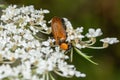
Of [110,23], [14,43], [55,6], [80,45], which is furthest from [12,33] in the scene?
[110,23]

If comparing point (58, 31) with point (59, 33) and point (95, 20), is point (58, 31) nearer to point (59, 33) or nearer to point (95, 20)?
point (59, 33)

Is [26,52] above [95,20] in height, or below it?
below

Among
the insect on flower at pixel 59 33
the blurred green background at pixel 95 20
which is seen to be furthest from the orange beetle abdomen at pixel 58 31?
the blurred green background at pixel 95 20

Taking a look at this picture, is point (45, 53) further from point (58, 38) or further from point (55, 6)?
point (55, 6)

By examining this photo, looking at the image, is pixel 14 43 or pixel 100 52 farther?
pixel 100 52


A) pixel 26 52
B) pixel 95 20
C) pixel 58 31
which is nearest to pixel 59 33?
pixel 58 31

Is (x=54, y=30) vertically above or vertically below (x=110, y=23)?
below

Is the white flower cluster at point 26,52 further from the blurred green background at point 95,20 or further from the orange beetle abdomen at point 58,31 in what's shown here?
the blurred green background at point 95,20
